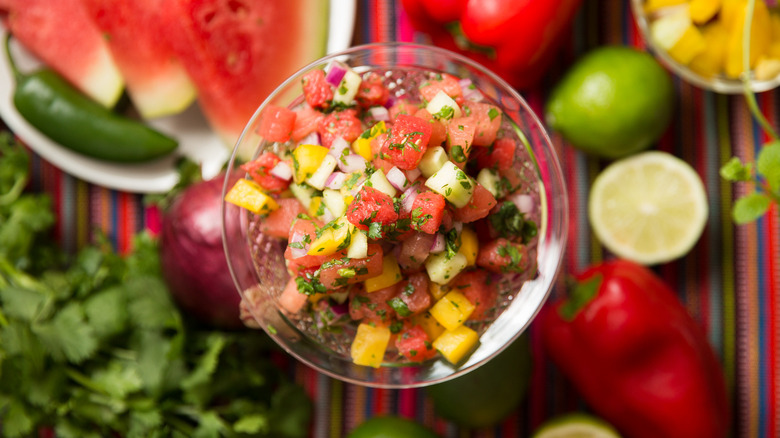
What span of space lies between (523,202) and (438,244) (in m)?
0.25

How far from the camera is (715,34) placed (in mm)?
1738

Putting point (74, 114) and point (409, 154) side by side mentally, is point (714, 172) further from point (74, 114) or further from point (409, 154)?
point (74, 114)

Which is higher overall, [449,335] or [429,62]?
[429,62]

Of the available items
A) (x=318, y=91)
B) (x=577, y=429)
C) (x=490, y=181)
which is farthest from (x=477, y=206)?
(x=577, y=429)

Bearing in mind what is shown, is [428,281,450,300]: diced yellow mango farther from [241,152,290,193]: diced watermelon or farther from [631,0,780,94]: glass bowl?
[631,0,780,94]: glass bowl

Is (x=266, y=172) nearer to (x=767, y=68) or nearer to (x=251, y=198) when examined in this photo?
(x=251, y=198)

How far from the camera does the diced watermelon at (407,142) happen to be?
1.17 m

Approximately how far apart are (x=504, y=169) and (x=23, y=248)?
1.33 meters

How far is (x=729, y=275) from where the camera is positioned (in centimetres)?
193

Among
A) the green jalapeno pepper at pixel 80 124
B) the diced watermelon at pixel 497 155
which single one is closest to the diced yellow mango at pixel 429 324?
the diced watermelon at pixel 497 155

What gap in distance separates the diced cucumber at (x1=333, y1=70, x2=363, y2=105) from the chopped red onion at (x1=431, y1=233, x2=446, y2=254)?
0.33m

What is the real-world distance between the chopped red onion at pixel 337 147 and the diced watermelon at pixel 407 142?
11 cm

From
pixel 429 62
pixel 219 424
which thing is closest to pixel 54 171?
pixel 219 424

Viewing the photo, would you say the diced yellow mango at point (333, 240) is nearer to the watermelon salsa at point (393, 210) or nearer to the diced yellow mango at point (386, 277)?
the watermelon salsa at point (393, 210)
